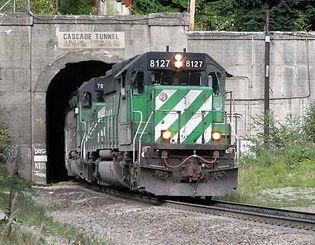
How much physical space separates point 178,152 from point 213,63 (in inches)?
78.0

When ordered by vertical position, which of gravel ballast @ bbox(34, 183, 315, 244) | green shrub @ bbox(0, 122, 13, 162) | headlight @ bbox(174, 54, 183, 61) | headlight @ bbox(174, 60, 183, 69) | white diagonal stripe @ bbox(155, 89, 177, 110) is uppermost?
headlight @ bbox(174, 54, 183, 61)

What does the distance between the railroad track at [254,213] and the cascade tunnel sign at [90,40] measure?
9257mm

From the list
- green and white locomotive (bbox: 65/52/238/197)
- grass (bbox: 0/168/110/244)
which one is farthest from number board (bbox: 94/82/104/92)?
grass (bbox: 0/168/110/244)

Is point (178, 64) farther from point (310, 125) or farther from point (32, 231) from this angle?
point (310, 125)

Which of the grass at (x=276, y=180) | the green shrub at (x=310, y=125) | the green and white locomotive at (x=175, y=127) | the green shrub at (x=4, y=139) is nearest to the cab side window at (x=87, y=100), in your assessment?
the green shrub at (x=4, y=139)

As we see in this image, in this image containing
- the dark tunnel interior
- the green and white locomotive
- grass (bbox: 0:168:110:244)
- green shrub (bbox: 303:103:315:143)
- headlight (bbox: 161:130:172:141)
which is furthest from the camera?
the dark tunnel interior

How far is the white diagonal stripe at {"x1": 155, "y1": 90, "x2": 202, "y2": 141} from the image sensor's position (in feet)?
47.4

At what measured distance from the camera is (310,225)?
1048 cm

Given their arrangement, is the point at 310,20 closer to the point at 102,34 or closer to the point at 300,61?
the point at 300,61

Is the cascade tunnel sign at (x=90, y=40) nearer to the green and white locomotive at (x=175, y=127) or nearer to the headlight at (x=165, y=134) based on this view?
the green and white locomotive at (x=175, y=127)

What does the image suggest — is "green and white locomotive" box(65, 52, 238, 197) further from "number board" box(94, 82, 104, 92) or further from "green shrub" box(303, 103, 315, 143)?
"green shrub" box(303, 103, 315, 143)

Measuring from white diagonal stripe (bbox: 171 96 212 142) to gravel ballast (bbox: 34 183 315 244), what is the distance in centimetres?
146

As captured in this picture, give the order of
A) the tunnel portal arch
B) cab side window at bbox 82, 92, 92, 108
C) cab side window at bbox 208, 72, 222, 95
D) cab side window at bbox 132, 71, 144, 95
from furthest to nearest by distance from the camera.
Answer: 1. the tunnel portal arch
2. cab side window at bbox 82, 92, 92, 108
3. cab side window at bbox 208, 72, 222, 95
4. cab side window at bbox 132, 71, 144, 95

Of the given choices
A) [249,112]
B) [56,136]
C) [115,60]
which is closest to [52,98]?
[56,136]
